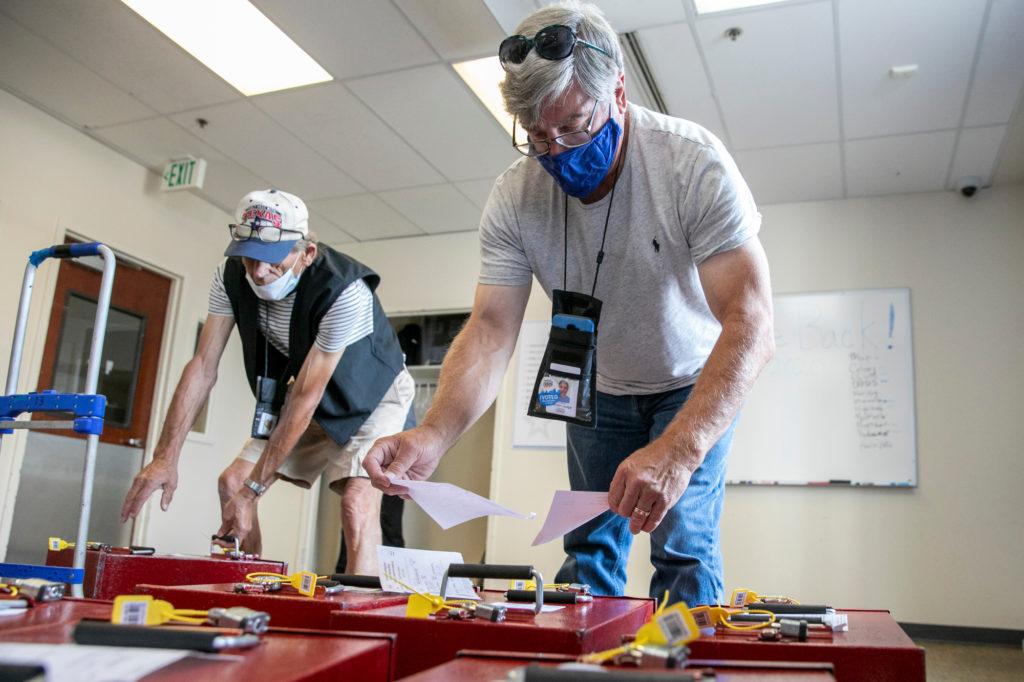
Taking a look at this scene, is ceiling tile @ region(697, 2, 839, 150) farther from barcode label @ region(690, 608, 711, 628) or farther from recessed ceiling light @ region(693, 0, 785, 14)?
barcode label @ region(690, 608, 711, 628)

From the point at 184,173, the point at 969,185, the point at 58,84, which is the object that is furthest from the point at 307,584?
the point at 969,185

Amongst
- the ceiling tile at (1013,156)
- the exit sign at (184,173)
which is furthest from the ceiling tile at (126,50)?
the ceiling tile at (1013,156)

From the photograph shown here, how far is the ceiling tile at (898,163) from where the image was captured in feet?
12.7

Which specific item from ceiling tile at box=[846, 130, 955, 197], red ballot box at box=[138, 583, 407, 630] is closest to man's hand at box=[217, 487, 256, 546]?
red ballot box at box=[138, 583, 407, 630]

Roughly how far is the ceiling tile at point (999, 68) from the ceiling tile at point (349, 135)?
2.58 m

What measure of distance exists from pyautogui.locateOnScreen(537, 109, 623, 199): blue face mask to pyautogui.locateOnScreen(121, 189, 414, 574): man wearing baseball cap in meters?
1.00

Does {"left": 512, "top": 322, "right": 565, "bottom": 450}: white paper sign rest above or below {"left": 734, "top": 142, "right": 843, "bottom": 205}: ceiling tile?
→ below

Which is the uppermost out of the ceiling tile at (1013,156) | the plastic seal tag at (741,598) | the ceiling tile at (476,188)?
the ceiling tile at (1013,156)

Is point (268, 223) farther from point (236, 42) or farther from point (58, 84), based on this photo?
point (58, 84)

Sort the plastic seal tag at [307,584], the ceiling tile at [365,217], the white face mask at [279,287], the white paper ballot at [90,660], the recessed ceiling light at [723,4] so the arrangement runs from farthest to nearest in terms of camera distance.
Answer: the ceiling tile at [365,217] < the recessed ceiling light at [723,4] < the white face mask at [279,287] < the plastic seal tag at [307,584] < the white paper ballot at [90,660]

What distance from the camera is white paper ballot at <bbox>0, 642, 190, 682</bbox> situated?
17.3 inches

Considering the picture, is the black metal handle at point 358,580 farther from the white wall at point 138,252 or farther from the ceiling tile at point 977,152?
the ceiling tile at point 977,152

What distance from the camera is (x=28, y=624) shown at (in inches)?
25.5

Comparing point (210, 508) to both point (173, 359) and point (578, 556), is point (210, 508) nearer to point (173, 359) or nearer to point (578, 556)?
point (173, 359)
